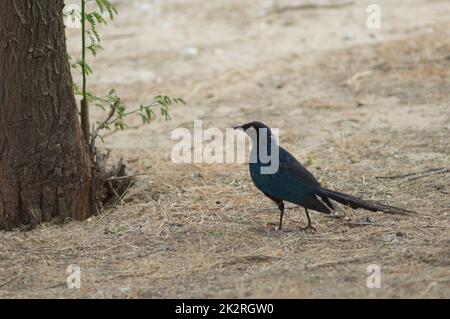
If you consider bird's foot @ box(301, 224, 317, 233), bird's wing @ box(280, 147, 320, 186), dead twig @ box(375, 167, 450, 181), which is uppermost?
bird's wing @ box(280, 147, 320, 186)

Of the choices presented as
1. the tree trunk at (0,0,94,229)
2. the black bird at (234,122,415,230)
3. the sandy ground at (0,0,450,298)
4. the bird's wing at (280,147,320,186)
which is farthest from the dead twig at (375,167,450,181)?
the tree trunk at (0,0,94,229)

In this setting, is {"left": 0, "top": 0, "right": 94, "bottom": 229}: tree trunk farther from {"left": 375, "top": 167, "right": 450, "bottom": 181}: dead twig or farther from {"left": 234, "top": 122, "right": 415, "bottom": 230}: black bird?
{"left": 375, "top": 167, "right": 450, "bottom": 181}: dead twig

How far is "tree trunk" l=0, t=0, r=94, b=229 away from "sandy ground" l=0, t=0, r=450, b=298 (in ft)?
0.81

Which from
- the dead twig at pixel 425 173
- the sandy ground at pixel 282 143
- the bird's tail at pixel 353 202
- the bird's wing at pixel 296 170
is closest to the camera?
the sandy ground at pixel 282 143

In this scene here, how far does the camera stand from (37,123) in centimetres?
630

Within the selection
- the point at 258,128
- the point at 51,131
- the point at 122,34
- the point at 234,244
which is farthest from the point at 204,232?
the point at 122,34

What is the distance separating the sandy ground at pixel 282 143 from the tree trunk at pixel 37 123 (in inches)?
9.7

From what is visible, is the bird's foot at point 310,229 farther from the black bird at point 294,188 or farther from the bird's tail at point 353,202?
the bird's tail at point 353,202

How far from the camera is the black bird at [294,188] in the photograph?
5820mm

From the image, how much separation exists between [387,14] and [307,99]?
165 inches

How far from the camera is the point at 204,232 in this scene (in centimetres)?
610

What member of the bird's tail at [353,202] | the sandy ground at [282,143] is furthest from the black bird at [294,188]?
the sandy ground at [282,143]

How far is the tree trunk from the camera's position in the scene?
6.14 m
